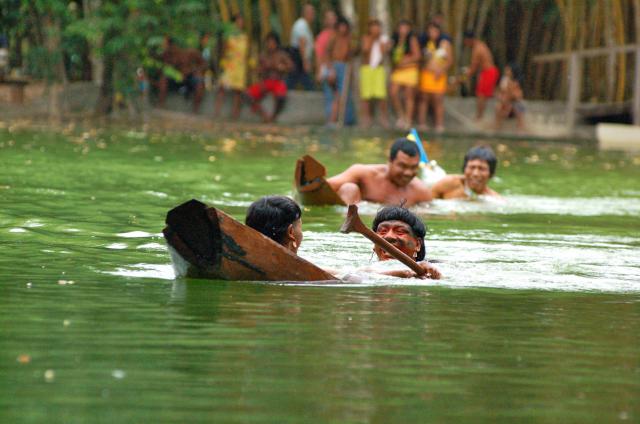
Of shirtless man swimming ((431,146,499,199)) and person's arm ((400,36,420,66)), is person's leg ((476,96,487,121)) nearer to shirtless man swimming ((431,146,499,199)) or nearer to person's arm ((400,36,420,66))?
person's arm ((400,36,420,66))

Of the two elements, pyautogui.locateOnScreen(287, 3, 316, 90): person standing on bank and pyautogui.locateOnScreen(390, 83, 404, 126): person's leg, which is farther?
pyautogui.locateOnScreen(287, 3, 316, 90): person standing on bank

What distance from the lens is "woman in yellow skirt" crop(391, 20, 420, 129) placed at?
25.2 meters

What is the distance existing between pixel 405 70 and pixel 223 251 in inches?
700

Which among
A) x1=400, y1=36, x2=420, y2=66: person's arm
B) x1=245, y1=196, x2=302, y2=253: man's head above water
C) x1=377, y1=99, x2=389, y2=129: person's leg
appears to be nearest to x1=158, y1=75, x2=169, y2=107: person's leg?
x1=377, y1=99, x2=389, y2=129: person's leg

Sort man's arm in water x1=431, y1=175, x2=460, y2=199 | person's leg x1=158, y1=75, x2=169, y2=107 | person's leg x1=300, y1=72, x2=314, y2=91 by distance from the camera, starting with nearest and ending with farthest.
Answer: man's arm in water x1=431, y1=175, x2=460, y2=199 < person's leg x1=300, y1=72, x2=314, y2=91 < person's leg x1=158, y1=75, x2=169, y2=107

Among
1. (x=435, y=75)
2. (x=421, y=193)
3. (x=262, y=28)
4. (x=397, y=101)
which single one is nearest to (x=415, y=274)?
(x=421, y=193)

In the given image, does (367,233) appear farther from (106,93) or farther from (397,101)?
(106,93)

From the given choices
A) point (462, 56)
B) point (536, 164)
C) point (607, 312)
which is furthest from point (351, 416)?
point (462, 56)

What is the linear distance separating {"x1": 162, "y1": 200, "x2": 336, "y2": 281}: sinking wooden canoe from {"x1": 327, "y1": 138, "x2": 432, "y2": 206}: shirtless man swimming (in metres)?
5.05

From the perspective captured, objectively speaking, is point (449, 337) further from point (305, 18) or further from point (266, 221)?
point (305, 18)

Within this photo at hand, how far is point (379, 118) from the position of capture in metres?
26.9

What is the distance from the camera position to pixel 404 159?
13297 millimetres

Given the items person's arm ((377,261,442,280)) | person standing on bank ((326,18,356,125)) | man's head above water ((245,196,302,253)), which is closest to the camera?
man's head above water ((245,196,302,253))

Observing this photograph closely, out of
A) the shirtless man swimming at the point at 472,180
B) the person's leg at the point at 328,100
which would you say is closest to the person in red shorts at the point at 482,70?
the person's leg at the point at 328,100
